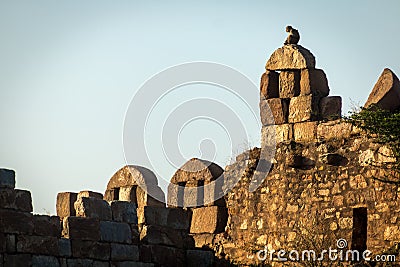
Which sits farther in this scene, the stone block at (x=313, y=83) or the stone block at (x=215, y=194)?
the stone block at (x=215, y=194)

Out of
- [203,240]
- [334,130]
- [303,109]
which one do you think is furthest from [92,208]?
[334,130]

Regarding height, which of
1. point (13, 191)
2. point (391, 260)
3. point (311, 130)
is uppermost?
point (311, 130)

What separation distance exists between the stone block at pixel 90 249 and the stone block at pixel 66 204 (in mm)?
1441

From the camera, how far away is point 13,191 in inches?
559

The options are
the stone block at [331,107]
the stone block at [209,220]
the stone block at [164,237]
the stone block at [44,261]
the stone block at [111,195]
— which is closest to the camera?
the stone block at [44,261]

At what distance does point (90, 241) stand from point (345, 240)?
356cm

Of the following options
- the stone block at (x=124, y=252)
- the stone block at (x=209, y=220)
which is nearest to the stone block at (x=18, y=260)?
the stone block at (x=124, y=252)

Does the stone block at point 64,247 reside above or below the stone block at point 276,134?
below

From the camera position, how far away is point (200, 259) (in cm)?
1625

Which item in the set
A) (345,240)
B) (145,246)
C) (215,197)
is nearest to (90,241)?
(145,246)

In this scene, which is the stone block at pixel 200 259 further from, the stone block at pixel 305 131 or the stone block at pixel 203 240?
the stone block at pixel 305 131

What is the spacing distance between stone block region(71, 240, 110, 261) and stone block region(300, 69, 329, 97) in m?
3.75

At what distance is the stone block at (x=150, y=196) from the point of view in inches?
665

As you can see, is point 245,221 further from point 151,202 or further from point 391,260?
point 391,260
